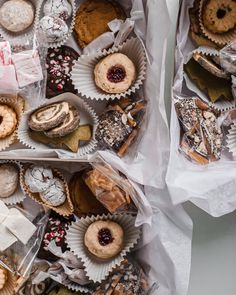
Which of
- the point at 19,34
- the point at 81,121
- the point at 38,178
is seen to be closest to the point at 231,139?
the point at 81,121

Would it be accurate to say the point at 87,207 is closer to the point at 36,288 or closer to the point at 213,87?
the point at 36,288

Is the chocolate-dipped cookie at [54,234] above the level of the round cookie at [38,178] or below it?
below

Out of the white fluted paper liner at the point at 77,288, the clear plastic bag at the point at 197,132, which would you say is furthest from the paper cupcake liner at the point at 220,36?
the white fluted paper liner at the point at 77,288

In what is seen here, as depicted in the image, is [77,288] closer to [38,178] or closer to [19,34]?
[38,178]

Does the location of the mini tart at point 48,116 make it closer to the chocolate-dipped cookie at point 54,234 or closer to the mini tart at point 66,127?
the mini tart at point 66,127

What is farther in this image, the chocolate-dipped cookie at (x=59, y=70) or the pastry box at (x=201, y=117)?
the chocolate-dipped cookie at (x=59, y=70)

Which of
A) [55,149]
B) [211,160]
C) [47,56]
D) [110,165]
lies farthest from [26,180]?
[211,160]

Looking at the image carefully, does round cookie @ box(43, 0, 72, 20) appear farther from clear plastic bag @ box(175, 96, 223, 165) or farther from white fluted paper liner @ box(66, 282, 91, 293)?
white fluted paper liner @ box(66, 282, 91, 293)
